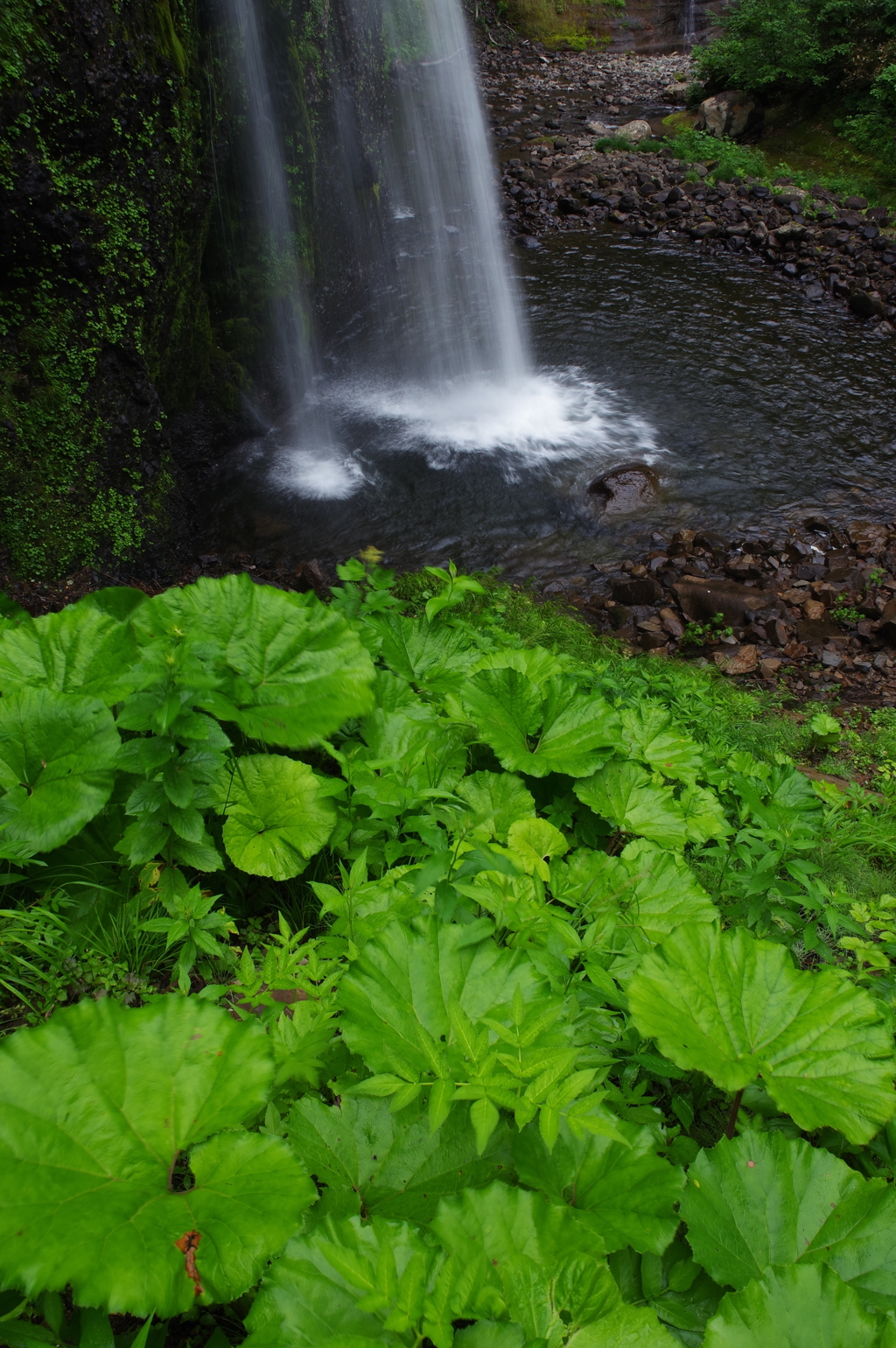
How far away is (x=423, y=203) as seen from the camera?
44.3ft

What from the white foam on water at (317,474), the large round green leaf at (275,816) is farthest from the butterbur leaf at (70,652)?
the white foam on water at (317,474)

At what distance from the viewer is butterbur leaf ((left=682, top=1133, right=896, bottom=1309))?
3.28 ft

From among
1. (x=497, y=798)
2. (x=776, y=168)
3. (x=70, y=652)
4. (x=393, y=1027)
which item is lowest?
(x=497, y=798)

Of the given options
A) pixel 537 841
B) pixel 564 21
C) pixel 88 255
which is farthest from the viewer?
pixel 564 21

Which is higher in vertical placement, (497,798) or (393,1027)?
(393,1027)

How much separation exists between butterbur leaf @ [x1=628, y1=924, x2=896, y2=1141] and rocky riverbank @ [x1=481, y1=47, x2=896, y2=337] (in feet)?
37.8

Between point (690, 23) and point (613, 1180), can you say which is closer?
point (613, 1180)

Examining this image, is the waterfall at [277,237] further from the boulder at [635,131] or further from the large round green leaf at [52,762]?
the boulder at [635,131]

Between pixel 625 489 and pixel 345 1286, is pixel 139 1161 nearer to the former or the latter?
pixel 345 1286

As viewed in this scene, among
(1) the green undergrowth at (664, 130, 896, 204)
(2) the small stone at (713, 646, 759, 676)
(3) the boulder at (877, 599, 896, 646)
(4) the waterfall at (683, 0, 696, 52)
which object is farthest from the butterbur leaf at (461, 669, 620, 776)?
(4) the waterfall at (683, 0, 696, 52)

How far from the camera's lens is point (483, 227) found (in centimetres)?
1262

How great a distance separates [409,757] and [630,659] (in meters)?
3.35

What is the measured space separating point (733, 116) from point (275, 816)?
19986 mm

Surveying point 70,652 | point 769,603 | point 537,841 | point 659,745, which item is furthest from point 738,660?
point 70,652
